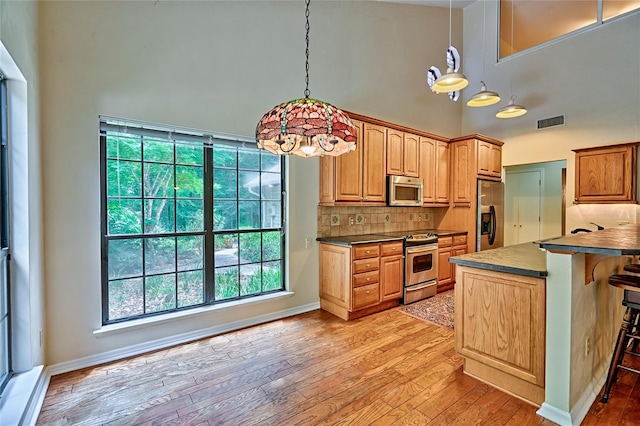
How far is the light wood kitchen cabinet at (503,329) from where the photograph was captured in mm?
Answer: 1924

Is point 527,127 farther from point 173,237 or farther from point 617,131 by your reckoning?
point 173,237

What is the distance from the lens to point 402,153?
4.42m

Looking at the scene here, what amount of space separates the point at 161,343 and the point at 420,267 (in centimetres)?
319

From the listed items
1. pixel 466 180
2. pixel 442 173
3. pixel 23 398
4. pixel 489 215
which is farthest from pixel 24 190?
pixel 489 215

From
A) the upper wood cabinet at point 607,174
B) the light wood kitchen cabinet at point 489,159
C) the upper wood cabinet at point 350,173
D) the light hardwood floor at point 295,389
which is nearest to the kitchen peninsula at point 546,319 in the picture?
the light hardwood floor at point 295,389

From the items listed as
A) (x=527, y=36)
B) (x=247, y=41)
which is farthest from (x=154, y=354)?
(x=527, y=36)

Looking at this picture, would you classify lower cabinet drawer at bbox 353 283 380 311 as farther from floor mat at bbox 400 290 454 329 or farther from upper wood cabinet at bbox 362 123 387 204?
upper wood cabinet at bbox 362 123 387 204

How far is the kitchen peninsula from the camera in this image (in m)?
1.77

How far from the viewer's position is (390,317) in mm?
3562

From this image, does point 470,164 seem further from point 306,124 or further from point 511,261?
point 306,124

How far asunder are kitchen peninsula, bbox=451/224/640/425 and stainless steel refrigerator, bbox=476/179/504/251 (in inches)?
95.3

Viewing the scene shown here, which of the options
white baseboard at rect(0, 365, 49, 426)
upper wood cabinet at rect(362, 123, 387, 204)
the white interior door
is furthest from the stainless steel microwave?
white baseboard at rect(0, 365, 49, 426)

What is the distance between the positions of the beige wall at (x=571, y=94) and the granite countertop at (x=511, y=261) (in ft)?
9.81

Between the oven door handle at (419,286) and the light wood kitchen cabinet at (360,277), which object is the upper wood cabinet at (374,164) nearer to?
the light wood kitchen cabinet at (360,277)
